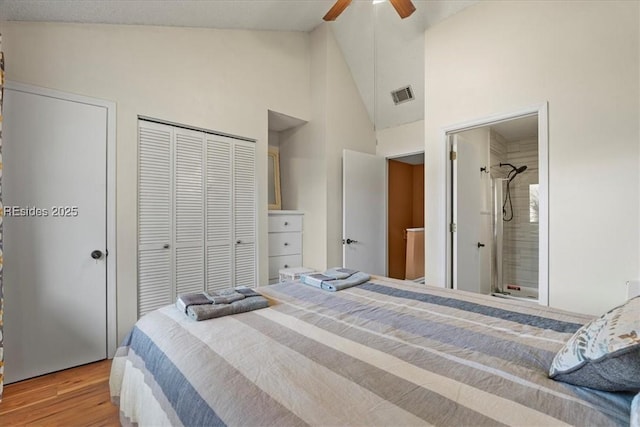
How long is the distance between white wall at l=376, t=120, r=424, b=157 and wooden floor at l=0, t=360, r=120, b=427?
3.74 m

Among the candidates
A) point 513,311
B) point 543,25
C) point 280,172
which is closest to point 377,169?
point 280,172

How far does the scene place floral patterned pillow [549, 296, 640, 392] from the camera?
0.73 metres

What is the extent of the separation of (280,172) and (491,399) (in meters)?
3.67

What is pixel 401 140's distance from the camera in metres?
4.09

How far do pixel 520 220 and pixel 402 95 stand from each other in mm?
2490

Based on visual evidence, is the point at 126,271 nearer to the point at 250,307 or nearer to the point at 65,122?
the point at 65,122

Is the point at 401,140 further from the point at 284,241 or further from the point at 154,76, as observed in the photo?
the point at 154,76

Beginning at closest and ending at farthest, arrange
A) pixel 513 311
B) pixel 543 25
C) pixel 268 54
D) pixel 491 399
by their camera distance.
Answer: pixel 491 399
pixel 513 311
pixel 543 25
pixel 268 54

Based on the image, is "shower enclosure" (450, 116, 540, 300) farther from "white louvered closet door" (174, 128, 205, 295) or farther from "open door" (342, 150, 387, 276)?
"white louvered closet door" (174, 128, 205, 295)

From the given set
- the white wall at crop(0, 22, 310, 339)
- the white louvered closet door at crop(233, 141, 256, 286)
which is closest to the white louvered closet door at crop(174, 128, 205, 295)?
the white wall at crop(0, 22, 310, 339)

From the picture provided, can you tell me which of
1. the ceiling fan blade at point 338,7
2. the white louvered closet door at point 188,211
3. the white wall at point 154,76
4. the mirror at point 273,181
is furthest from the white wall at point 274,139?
the ceiling fan blade at point 338,7

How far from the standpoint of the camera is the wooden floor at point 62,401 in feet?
5.48

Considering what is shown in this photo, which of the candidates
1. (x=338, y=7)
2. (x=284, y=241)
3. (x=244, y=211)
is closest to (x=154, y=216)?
(x=244, y=211)

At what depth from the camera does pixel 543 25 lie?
242 cm
